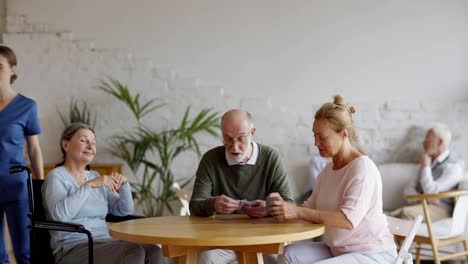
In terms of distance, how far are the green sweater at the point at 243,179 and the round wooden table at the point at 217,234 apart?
0.28 metres

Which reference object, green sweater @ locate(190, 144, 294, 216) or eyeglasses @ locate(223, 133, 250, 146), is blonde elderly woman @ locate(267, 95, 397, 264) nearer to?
green sweater @ locate(190, 144, 294, 216)

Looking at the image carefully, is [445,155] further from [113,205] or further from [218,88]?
[113,205]

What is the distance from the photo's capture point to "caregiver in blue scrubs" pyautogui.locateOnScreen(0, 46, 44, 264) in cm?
385

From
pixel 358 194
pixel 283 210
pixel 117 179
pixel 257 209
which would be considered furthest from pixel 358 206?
pixel 117 179

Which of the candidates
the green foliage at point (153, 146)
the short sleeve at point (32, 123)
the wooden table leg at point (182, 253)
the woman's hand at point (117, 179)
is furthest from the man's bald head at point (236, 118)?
the green foliage at point (153, 146)

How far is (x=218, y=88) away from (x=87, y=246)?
12.5 ft

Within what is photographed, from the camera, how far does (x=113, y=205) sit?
3859mm

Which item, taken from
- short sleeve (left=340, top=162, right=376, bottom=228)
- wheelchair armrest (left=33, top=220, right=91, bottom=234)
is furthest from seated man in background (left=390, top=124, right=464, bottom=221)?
wheelchair armrest (left=33, top=220, right=91, bottom=234)

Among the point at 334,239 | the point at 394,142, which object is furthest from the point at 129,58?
the point at 334,239

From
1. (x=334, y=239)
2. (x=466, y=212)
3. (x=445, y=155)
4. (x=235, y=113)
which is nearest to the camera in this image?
(x=334, y=239)

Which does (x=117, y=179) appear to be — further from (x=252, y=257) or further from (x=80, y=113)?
(x=80, y=113)

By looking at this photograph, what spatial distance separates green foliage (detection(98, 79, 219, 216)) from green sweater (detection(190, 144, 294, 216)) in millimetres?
2836

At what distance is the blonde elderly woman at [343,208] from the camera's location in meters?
3.21

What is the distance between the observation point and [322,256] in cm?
345
